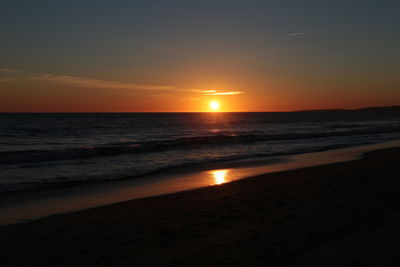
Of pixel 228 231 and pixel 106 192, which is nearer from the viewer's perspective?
pixel 228 231

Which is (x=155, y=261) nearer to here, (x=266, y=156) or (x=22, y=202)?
(x=22, y=202)

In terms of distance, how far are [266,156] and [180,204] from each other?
12995 mm

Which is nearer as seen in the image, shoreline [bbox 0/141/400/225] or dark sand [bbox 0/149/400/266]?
dark sand [bbox 0/149/400/266]

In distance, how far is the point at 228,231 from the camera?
20.2ft

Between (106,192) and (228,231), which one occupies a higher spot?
(228,231)

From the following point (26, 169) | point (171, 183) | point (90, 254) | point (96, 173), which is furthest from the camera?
point (26, 169)

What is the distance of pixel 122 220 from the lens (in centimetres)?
734

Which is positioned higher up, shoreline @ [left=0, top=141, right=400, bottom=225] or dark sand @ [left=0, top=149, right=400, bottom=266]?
dark sand @ [left=0, top=149, right=400, bottom=266]

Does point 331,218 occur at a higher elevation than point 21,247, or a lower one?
higher

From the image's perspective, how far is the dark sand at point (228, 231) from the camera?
4.98m

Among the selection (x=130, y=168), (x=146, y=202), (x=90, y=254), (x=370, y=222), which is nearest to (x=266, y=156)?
(x=130, y=168)

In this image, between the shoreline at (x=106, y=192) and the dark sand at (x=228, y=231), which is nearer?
the dark sand at (x=228, y=231)

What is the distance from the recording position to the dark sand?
498 cm

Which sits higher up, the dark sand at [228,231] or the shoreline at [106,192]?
the dark sand at [228,231]
